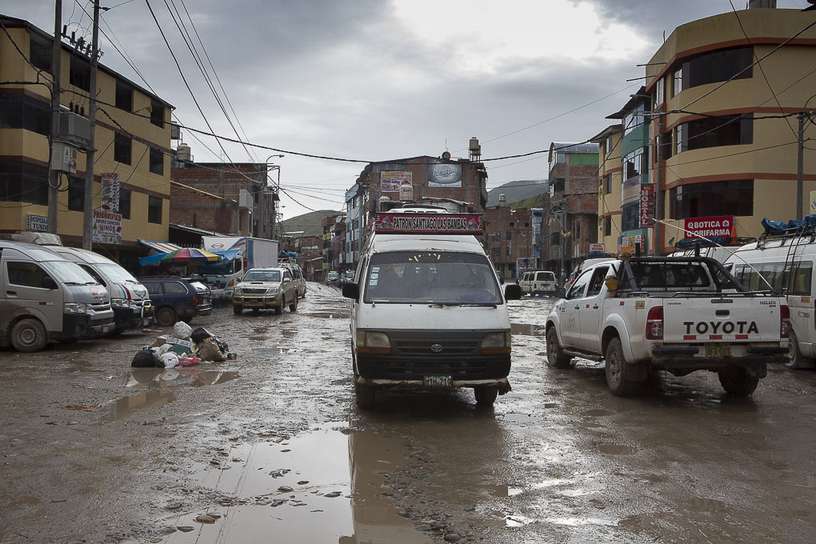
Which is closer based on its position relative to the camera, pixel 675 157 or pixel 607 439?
pixel 607 439

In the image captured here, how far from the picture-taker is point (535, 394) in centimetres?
1034

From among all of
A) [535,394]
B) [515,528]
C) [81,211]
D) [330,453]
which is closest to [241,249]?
[81,211]

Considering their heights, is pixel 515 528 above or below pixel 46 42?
below

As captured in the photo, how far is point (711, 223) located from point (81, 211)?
92.6ft

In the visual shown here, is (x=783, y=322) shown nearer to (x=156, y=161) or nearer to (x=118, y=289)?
(x=118, y=289)

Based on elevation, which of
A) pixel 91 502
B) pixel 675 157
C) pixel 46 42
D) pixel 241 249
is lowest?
pixel 91 502

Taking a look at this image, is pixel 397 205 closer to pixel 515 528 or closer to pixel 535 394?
pixel 535 394

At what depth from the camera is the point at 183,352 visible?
1295 cm

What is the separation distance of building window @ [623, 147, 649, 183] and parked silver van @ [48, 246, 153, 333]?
30127 mm

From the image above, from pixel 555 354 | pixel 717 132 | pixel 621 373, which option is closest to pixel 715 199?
pixel 717 132

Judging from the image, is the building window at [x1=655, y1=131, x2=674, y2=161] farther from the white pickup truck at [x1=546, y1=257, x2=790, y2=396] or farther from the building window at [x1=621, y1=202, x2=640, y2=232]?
the white pickup truck at [x1=546, y1=257, x2=790, y2=396]

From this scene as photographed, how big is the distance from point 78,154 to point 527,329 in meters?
20.4

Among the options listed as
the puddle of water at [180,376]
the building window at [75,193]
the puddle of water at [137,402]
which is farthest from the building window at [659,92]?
the puddle of water at [137,402]

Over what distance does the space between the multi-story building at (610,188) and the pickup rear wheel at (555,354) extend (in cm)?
3343
